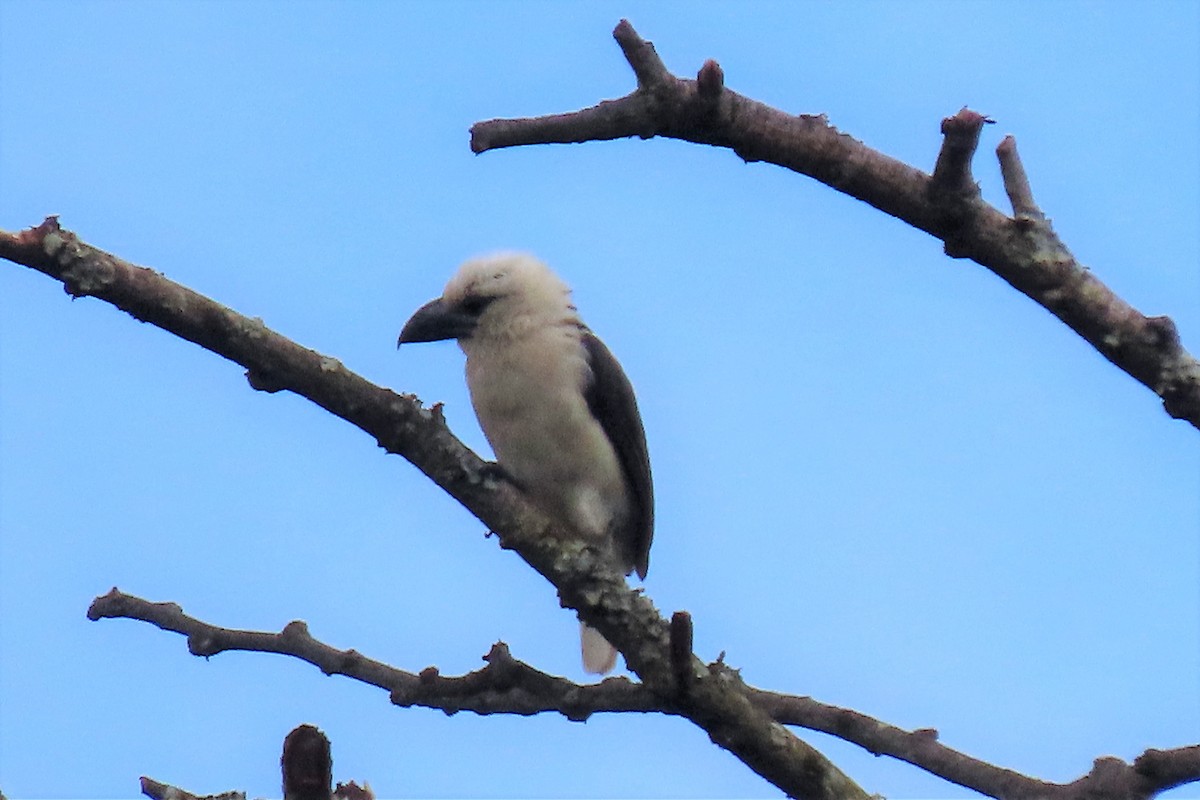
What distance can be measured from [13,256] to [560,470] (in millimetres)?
3321

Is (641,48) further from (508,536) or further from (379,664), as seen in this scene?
(379,664)

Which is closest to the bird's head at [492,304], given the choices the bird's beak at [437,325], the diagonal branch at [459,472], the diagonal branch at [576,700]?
the bird's beak at [437,325]

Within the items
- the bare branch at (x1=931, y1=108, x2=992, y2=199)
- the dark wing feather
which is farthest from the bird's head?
the bare branch at (x1=931, y1=108, x2=992, y2=199)

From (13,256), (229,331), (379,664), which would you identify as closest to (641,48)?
(229,331)

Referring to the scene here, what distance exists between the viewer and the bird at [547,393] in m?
6.18

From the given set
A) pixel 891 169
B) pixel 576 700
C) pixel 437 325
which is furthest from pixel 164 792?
pixel 437 325

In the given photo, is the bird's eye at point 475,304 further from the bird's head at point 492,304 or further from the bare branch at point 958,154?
the bare branch at point 958,154

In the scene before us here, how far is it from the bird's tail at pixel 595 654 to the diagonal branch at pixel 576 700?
9.27ft

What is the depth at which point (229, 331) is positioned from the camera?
3293 mm

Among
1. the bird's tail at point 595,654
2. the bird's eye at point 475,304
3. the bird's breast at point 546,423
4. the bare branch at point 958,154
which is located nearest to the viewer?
the bare branch at point 958,154

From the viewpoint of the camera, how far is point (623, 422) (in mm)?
6535

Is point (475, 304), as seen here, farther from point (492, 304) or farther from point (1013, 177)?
point (1013, 177)

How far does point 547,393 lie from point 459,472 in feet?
8.48

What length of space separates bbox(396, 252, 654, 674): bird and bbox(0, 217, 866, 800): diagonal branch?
2377mm
